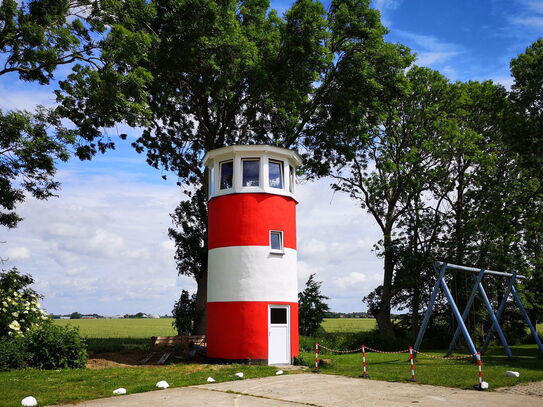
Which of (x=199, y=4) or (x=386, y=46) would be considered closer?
(x=199, y=4)

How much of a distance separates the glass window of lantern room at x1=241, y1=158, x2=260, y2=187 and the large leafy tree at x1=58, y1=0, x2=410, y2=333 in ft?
15.2

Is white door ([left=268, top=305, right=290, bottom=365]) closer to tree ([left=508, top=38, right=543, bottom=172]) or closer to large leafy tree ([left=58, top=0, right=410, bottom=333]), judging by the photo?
large leafy tree ([left=58, top=0, right=410, bottom=333])

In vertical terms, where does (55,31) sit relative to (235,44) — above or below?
below

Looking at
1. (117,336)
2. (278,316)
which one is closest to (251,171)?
(278,316)

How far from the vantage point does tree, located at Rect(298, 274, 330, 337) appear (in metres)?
31.1

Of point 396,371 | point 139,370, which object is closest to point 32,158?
point 139,370

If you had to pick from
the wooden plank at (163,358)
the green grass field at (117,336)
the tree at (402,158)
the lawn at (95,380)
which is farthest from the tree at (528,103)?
the green grass field at (117,336)

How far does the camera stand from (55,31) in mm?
19938

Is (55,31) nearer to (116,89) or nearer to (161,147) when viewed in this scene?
(116,89)

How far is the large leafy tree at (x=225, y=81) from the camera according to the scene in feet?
69.1

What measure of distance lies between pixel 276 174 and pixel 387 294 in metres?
17.6

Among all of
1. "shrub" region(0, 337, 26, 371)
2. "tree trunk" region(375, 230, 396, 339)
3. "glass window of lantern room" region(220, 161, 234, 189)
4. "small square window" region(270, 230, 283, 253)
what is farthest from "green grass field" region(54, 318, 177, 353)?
"tree trunk" region(375, 230, 396, 339)

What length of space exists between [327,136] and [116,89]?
14983mm

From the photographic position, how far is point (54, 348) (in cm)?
1847
